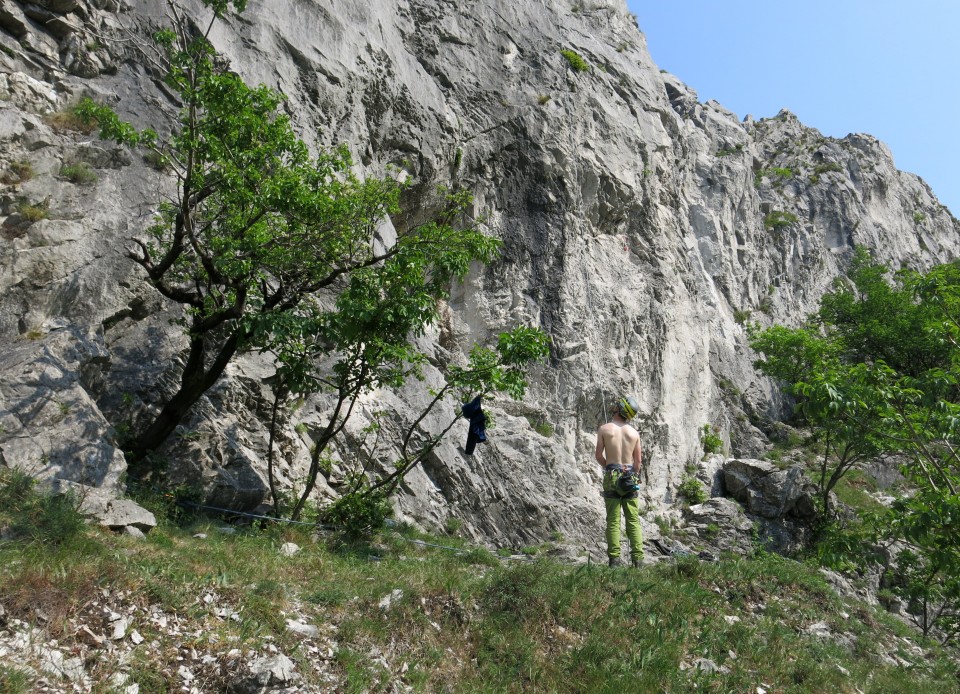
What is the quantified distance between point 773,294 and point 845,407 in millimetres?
28798

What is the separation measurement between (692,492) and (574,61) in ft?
48.7

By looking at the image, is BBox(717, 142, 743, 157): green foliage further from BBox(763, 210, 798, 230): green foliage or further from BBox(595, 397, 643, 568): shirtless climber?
BBox(595, 397, 643, 568): shirtless climber

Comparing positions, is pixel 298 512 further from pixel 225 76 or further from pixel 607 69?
pixel 607 69

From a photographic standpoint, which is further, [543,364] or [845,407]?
[543,364]

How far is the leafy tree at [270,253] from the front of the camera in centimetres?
879

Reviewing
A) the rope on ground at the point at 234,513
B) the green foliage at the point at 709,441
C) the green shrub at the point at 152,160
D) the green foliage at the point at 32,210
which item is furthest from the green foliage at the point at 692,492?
the green foliage at the point at 32,210

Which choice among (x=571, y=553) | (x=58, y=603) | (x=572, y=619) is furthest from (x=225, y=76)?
(x=571, y=553)

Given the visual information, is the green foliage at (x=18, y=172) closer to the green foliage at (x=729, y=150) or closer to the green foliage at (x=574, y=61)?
the green foliage at (x=574, y=61)

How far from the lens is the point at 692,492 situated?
65.6 ft

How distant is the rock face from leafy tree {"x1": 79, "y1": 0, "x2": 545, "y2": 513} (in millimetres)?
1099

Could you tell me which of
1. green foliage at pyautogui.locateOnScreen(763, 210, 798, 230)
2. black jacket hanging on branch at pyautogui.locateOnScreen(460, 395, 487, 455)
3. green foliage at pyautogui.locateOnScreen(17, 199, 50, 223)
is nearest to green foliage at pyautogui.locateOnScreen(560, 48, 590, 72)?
black jacket hanging on branch at pyautogui.locateOnScreen(460, 395, 487, 455)

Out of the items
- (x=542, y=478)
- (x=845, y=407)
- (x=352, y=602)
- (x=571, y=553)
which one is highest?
(x=845, y=407)

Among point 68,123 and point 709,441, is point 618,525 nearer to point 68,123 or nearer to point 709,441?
point 68,123

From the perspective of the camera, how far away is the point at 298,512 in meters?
9.34
